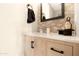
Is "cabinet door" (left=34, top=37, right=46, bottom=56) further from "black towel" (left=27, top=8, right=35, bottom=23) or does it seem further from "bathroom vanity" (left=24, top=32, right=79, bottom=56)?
"black towel" (left=27, top=8, right=35, bottom=23)

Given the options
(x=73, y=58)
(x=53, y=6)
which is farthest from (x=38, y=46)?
(x=73, y=58)

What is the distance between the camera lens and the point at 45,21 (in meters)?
1.87

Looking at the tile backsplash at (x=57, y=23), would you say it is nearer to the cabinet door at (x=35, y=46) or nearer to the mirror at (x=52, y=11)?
the mirror at (x=52, y=11)

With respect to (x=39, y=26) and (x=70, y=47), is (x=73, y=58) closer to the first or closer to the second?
(x=70, y=47)

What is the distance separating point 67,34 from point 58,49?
11.0 inches

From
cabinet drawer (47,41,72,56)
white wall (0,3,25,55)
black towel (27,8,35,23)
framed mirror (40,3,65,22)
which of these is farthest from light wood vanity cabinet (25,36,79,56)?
framed mirror (40,3,65,22)

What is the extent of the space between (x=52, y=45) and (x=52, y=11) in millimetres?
624

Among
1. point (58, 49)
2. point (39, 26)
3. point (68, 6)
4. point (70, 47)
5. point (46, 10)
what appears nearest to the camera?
point (70, 47)

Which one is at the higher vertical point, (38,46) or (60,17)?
(60,17)

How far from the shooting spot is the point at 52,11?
1.69 metres

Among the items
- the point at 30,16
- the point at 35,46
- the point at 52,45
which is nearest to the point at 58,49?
the point at 52,45

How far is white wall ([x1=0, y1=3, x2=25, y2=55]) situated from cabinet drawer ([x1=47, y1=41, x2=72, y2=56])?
58cm

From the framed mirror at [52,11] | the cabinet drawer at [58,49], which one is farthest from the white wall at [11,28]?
the cabinet drawer at [58,49]

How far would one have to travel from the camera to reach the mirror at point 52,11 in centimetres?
159
